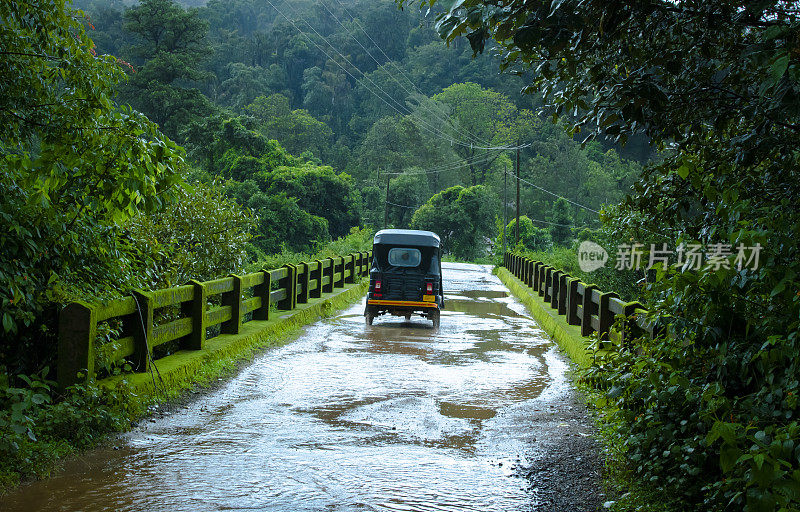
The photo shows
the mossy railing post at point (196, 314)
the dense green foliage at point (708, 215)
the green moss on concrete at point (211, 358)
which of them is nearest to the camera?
the dense green foliage at point (708, 215)

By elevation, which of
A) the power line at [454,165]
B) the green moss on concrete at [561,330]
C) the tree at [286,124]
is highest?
the tree at [286,124]

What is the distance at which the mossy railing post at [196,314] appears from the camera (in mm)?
9273

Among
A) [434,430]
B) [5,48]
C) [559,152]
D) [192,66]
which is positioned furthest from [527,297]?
[559,152]

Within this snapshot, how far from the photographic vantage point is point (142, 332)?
24.9ft

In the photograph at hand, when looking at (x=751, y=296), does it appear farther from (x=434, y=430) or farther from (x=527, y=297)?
(x=527, y=297)

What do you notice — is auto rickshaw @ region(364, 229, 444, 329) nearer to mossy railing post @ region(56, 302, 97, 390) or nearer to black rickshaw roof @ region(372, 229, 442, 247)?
black rickshaw roof @ region(372, 229, 442, 247)

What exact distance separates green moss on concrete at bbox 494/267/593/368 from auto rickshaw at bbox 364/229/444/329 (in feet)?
7.84

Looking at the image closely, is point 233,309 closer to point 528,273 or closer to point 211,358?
point 211,358

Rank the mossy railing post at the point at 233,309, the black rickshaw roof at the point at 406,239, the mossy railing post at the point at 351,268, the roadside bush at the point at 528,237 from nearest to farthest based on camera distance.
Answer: the mossy railing post at the point at 233,309
the black rickshaw roof at the point at 406,239
the mossy railing post at the point at 351,268
the roadside bush at the point at 528,237

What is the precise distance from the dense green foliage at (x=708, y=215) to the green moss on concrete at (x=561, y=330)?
87.4 inches

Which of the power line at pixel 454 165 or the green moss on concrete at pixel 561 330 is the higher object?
the power line at pixel 454 165

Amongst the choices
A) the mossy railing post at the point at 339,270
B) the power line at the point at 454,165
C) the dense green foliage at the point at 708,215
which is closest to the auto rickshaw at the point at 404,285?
the mossy railing post at the point at 339,270

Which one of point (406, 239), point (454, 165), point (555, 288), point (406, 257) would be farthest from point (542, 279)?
point (454, 165)

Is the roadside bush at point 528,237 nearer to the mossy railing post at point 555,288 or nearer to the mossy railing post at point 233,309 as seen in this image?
the mossy railing post at point 555,288
